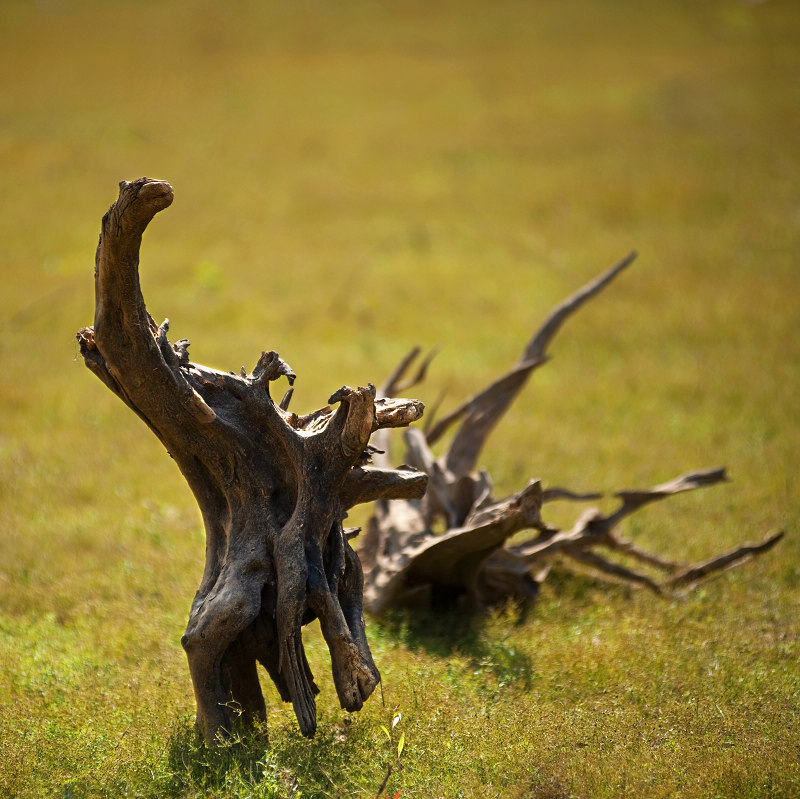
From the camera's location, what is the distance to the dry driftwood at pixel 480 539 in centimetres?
728

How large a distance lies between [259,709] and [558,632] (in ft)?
9.06

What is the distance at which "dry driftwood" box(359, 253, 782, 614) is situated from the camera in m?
7.28

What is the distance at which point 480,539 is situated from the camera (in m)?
6.91

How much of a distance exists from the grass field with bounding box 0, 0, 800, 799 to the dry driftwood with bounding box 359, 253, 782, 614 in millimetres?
344

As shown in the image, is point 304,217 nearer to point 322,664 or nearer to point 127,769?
point 322,664

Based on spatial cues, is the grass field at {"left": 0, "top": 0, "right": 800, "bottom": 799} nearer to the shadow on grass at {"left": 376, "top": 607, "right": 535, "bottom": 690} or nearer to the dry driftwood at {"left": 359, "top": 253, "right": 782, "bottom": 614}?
the shadow on grass at {"left": 376, "top": 607, "right": 535, "bottom": 690}

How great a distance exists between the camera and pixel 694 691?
6.08m

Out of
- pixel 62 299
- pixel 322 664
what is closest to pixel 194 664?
pixel 322 664

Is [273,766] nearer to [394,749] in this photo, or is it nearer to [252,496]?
[394,749]

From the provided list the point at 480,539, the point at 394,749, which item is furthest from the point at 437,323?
the point at 394,749

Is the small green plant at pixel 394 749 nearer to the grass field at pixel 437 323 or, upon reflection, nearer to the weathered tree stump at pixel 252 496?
the grass field at pixel 437 323

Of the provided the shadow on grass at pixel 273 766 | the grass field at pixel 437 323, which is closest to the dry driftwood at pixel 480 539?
the grass field at pixel 437 323

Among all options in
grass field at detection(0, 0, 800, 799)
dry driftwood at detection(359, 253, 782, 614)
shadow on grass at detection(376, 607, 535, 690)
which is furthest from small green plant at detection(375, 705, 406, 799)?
dry driftwood at detection(359, 253, 782, 614)

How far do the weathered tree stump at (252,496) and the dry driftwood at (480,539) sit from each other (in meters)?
1.78
